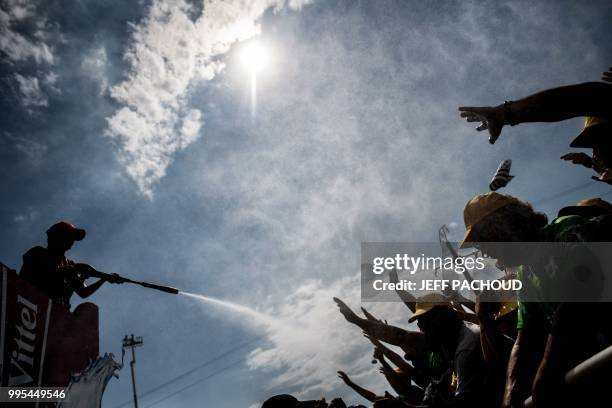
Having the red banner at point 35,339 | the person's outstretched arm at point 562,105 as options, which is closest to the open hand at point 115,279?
the red banner at point 35,339

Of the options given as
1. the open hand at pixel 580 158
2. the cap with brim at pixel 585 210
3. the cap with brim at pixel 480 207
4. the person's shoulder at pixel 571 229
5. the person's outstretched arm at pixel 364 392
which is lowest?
the person's outstretched arm at pixel 364 392

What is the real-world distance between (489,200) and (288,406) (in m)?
3.61

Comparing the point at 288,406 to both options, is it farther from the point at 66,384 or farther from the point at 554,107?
the point at 554,107

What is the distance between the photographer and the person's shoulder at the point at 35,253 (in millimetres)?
3744

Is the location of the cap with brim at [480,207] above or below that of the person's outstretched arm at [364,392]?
above

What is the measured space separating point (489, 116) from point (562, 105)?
0.34 m

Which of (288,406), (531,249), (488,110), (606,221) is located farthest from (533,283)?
(288,406)

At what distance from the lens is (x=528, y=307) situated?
249cm

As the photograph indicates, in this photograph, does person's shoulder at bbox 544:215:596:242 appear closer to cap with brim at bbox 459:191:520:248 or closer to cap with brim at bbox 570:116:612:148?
cap with brim at bbox 459:191:520:248

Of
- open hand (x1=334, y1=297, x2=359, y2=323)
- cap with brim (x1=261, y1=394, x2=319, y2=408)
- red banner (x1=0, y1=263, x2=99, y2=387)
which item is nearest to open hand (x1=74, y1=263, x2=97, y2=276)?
red banner (x1=0, y1=263, x2=99, y2=387)

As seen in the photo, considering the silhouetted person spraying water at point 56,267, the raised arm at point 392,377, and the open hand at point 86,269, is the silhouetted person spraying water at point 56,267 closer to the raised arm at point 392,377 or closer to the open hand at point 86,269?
the open hand at point 86,269

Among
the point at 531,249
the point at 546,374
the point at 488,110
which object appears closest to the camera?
the point at 546,374

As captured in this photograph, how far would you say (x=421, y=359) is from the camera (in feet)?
18.4

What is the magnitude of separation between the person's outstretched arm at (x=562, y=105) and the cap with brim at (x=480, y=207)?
2.84 ft
